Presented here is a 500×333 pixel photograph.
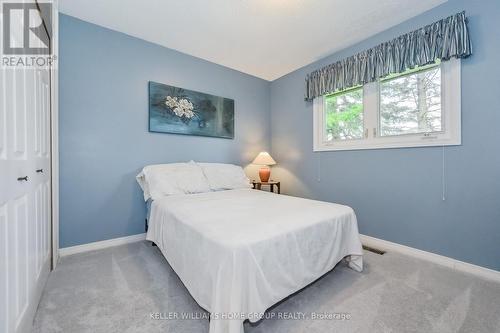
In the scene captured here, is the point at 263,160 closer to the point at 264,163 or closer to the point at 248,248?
the point at 264,163

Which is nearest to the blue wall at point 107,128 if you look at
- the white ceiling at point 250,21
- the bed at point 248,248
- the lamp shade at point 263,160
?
the white ceiling at point 250,21

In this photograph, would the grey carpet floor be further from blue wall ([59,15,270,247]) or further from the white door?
blue wall ([59,15,270,247])

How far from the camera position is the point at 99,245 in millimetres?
2342

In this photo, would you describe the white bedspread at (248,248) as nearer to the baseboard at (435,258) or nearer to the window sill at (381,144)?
the baseboard at (435,258)

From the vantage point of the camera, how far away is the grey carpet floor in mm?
1237

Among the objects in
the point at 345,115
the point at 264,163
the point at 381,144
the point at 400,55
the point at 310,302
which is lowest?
the point at 310,302

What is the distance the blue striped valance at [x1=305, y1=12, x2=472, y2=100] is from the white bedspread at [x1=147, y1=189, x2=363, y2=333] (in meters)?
1.73

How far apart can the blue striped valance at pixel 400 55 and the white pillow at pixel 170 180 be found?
2116 millimetres

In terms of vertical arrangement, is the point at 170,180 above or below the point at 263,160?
below

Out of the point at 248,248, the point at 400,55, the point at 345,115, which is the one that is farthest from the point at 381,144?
the point at 248,248

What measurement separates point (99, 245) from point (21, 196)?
1553mm

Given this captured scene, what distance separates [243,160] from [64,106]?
2395 millimetres

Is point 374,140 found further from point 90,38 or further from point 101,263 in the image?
point 90,38

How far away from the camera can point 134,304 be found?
4.66 ft
